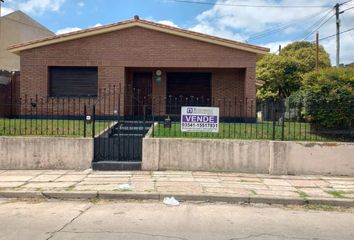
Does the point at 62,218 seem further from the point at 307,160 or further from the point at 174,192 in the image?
the point at 307,160

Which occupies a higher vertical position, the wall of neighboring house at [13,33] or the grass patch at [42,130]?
the wall of neighboring house at [13,33]

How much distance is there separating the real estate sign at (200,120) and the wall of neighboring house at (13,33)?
22324mm

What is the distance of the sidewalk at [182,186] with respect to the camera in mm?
8234

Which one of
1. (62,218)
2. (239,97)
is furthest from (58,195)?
(239,97)

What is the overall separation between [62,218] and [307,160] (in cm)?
677

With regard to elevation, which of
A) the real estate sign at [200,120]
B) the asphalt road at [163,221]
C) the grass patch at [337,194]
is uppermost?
Result: the real estate sign at [200,120]

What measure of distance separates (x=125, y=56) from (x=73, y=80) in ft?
8.54

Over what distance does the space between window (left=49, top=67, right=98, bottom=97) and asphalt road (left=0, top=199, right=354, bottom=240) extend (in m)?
10.9

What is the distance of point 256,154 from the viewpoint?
1095 centimetres

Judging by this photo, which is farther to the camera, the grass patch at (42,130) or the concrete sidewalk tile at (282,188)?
the grass patch at (42,130)

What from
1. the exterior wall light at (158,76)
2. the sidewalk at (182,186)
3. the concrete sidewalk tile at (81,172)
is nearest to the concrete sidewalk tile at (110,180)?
the sidewalk at (182,186)

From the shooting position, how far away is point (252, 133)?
11836mm

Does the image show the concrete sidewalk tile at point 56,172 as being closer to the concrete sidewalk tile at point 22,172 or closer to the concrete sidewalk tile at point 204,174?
the concrete sidewalk tile at point 22,172

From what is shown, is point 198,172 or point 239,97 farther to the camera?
point 239,97
